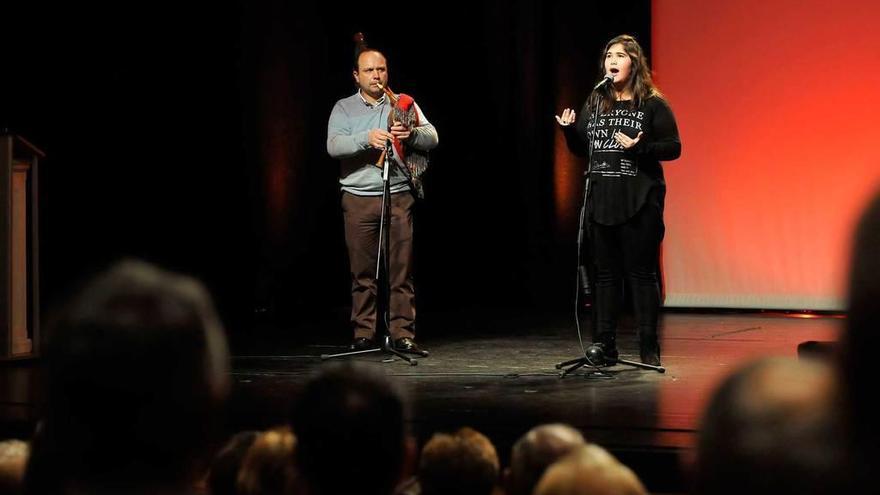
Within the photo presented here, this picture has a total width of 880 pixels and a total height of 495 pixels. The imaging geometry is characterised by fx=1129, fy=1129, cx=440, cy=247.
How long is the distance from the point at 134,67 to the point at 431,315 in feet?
7.73

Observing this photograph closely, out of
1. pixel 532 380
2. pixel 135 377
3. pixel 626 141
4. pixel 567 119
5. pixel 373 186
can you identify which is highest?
pixel 567 119

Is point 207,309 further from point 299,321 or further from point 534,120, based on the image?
point 534,120

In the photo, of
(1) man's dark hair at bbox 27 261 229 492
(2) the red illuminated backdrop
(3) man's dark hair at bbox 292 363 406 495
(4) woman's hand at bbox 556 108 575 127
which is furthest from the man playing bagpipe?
(1) man's dark hair at bbox 27 261 229 492

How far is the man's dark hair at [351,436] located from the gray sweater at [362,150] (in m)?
3.75

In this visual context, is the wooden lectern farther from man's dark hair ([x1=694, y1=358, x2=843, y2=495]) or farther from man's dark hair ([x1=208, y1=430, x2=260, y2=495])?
man's dark hair ([x1=694, y1=358, x2=843, y2=495])

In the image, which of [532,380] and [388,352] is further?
[388,352]

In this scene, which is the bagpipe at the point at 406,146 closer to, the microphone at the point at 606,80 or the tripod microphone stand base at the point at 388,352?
the tripod microphone stand base at the point at 388,352

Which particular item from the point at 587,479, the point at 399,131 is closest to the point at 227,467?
the point at 587,479

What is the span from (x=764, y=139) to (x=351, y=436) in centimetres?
611

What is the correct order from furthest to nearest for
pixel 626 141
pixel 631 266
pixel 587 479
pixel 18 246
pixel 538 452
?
pixel 18 246 → pixel 631 266 → pixel 626 141 → pixel 538 452 → pixel 587 479

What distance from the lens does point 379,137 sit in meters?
4.93

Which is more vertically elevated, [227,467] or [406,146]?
[406,146]

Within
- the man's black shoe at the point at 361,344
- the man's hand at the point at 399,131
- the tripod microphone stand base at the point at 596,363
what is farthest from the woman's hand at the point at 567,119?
the man's black shoe at the point at 361,344

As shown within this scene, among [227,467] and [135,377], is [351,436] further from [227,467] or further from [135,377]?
[227,467]
